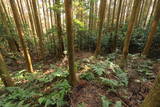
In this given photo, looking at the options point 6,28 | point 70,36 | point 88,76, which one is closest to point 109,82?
point 88,76

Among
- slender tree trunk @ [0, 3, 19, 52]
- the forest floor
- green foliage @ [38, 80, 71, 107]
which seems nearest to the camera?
green foliage @ [38, 80, 71, 107]

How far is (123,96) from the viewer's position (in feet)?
10.3

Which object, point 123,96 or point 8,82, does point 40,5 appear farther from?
point 123,96

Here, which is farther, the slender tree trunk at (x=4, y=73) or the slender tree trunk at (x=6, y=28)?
the slender tree trunk at (x=6, y=28)

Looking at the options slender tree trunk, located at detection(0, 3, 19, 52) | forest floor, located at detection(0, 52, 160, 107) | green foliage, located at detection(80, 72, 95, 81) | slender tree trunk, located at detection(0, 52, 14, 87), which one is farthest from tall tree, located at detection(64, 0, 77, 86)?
slender tree trunk, located at detection(0, 3, 19, 52)

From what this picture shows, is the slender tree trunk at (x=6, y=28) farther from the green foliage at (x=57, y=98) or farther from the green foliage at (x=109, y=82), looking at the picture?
A: the green foliage at (x=109, y=82)

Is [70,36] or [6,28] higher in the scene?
[70,36]

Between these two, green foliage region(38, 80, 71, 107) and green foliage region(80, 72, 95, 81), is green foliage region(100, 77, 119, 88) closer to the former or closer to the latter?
green foliage region(80, 72, 95, 81)

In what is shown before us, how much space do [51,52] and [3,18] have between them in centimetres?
523

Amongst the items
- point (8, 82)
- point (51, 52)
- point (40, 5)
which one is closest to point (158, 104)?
point (8, 82)

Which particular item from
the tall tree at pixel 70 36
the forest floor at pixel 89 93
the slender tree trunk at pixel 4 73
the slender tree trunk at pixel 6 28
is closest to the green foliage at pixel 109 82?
the forest floor at pixel 89 93

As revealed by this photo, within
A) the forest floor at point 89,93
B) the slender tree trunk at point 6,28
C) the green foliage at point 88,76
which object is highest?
the slender tree trunk at point 6,28

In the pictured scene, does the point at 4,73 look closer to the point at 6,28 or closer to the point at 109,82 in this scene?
the point at 109,82

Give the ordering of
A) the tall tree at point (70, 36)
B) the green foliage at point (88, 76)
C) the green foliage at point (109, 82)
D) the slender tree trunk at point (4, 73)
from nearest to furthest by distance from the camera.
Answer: the tall tree at point (70, 36), the green foliage at point (109, 82), the slender tree trunk at point (4, 73), the green foliage at point (88, 76)
